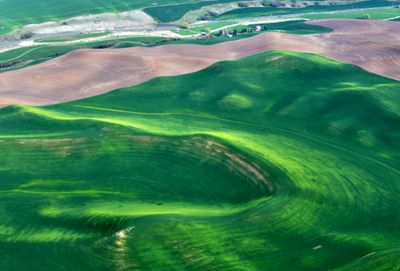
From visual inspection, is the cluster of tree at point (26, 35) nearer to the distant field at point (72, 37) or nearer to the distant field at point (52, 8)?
the distant field at point (72, 37)

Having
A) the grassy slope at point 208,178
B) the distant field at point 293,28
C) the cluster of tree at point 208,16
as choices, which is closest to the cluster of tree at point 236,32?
the distant field at point 293,28

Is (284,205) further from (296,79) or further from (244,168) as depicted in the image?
(296,79)

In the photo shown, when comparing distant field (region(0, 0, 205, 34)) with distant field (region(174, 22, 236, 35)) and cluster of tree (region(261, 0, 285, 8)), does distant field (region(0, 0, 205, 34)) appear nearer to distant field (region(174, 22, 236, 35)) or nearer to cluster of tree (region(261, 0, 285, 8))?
cluster of tree (region(261, 0, 285, 8))

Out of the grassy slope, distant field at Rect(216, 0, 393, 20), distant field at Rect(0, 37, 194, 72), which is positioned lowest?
the grassy slope

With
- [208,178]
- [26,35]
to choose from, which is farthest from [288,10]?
[208,178]

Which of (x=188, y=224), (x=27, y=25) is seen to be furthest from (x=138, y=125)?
(x=27, y=25)

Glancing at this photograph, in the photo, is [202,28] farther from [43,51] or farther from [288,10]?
[43,51]

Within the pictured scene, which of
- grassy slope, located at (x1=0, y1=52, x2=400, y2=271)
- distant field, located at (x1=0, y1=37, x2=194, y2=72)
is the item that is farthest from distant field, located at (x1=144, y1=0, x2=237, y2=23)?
grassy slope, located at (x1=0, y1=52, x2=400, y2=271)
